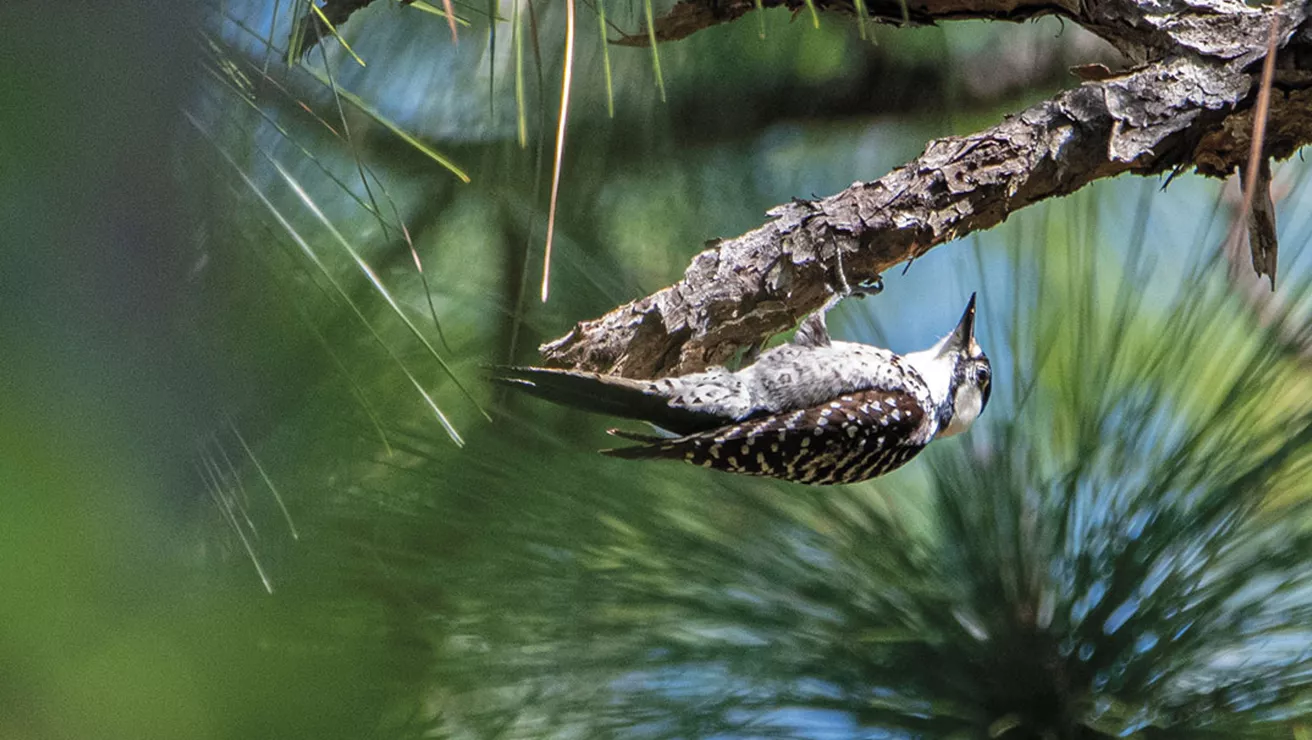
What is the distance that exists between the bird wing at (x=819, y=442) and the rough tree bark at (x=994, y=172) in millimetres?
87

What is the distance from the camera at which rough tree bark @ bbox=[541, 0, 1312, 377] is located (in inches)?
35.0

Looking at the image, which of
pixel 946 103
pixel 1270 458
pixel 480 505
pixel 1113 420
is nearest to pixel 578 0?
pixel 946 103

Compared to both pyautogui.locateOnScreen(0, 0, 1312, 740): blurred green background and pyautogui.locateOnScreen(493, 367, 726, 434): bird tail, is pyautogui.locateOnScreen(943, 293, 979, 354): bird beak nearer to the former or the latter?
pyautogui.locateOnScreen(0, 0, 1312, 740): blurred green background

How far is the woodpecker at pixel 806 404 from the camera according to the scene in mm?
986

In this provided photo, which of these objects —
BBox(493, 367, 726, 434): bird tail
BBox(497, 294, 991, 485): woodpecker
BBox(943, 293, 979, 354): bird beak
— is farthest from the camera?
BBox(943, 293, 979, 354): bird beak

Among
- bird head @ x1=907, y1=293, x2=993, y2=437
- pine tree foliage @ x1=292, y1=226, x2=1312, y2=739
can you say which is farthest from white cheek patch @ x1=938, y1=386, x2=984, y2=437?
pine tree foliage @ x1=292, y1=226, x2=1312, y2=739

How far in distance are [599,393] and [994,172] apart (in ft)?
1.26

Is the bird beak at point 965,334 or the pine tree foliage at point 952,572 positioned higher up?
the bird beak at point 965,334

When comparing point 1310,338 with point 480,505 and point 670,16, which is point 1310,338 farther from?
point 480,505

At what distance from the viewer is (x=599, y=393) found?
935 mm

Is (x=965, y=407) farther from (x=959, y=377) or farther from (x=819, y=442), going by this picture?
(x=819, y=442)

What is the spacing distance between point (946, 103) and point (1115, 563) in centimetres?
65

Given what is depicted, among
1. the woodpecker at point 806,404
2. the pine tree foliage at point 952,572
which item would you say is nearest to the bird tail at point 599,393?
the woodpecker at point 806,404

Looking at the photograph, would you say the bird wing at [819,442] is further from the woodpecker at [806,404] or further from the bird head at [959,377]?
the bird head at [959,377]
